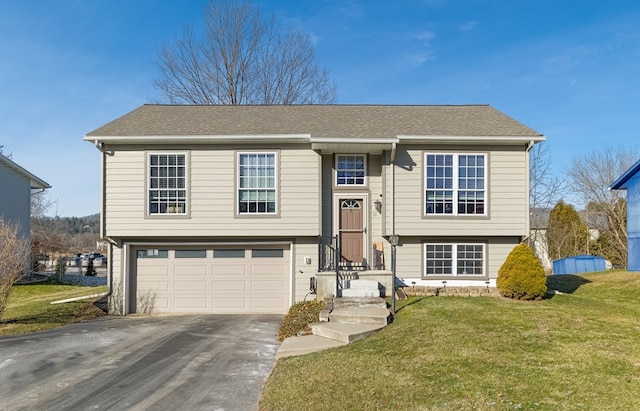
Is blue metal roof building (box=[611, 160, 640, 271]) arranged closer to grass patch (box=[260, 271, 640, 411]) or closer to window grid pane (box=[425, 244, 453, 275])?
window grid pane (box=[425, 244, 453, 275])

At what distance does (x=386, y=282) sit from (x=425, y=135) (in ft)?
13.9

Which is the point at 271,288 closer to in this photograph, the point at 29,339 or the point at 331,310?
the point at 331,310

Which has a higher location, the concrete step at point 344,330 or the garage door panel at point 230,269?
the garage door panel at point 230,269

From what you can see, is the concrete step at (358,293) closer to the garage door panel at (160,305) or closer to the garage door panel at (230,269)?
the garage door panel at (230,269)

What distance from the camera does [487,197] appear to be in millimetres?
12633

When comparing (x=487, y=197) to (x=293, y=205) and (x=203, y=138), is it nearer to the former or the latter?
(x=293, y=205)

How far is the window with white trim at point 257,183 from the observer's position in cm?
1287

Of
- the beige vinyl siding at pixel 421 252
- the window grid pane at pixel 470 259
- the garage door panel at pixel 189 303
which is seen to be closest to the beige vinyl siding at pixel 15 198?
the garage door panel at pixel 189 303

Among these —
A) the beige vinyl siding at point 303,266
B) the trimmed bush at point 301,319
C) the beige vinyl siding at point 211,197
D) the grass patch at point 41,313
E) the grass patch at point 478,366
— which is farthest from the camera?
the beige vinyl siding at point 303,266

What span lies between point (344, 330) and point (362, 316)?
898 millimetres

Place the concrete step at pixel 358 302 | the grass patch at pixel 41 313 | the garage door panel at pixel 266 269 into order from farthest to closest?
the garage door panel at pixel 266 269
the grass patch at pixel 41 313
the concrete step at pixel 358 302

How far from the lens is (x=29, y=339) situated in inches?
394

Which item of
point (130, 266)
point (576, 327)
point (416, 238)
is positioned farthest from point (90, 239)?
point (576, 327)

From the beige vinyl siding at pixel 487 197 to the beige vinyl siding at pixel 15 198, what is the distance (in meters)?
18.3
